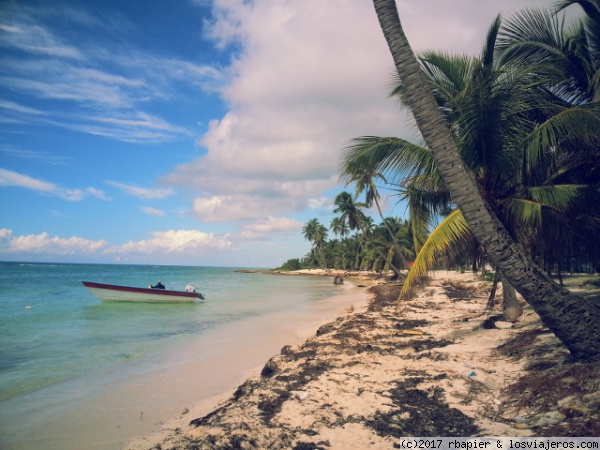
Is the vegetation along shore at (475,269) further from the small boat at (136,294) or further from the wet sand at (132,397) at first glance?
the small boat at (136,294)

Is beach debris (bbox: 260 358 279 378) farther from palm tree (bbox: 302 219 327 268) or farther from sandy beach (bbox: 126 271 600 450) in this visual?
palm tree (bbox: 302 219 327 268)

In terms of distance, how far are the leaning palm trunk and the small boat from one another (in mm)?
20414

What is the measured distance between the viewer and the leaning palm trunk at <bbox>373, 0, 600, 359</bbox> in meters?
4.66

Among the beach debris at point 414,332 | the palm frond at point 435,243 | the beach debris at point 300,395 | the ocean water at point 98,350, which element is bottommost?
the ocean water at point 98,350

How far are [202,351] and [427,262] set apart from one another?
23.5ft

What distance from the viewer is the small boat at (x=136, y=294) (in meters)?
22.2

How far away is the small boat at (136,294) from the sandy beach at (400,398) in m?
16.0

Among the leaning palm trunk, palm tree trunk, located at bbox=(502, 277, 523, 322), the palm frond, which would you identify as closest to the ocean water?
the palm frond

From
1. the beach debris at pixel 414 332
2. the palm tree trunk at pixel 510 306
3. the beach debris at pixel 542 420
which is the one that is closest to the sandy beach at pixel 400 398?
the beach debris at pixel 542 420

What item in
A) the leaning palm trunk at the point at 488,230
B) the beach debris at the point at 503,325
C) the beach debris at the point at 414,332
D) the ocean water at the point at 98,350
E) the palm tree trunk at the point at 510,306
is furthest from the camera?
the beach debris at the point at 414,332

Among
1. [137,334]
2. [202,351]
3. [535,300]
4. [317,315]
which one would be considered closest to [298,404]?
[535,300]

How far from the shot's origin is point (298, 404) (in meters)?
5.20

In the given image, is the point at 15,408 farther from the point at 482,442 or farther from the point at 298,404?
the point at 482,442

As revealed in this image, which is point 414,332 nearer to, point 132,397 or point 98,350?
point 132,397
